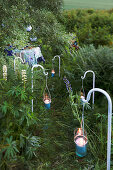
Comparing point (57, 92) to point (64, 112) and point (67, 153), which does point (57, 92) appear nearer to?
point (64, 112)

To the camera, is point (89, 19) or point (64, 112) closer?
point (64, 112)

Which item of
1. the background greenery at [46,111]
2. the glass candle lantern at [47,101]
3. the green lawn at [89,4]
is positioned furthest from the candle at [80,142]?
the green lawn at [89,4]

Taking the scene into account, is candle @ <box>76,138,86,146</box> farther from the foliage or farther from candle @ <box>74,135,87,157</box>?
the foliage

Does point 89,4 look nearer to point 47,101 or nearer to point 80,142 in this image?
point 47,101

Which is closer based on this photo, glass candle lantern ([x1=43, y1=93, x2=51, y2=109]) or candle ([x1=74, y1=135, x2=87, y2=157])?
candle ([x1=74, y1=135, x2=87, y2=157])

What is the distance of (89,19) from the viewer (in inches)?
474

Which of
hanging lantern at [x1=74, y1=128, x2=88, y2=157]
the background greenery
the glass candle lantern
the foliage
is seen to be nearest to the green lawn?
the foliage

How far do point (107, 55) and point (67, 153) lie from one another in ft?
7.90

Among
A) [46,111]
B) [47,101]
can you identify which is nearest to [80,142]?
[47,101]

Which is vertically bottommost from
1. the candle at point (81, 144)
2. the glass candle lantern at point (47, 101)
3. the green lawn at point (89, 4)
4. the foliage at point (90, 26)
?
the candle at point (81, 144)

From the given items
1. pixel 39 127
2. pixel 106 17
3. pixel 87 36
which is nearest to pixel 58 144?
pixel 39 127

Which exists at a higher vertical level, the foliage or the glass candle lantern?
the foliage

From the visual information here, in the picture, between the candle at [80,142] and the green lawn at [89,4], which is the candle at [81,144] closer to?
the candle at [80,142]

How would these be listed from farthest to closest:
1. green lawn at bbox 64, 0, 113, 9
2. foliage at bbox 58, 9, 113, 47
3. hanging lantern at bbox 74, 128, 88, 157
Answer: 1. green lawn at bbox 64, 0, 113, 9
2. foliage at bbox 58, 9, 113, 47
3. hanging lantern at bbox 74, 128, 88, 157
